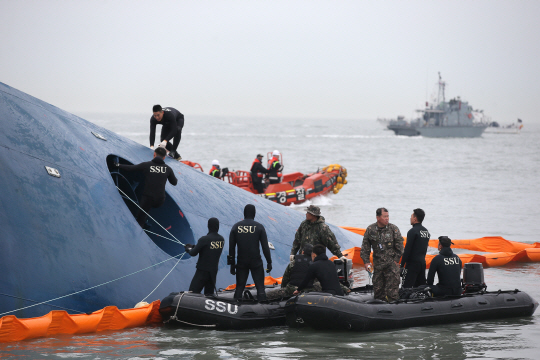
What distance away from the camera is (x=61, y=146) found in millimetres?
8375

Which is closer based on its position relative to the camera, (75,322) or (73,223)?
(75,322)

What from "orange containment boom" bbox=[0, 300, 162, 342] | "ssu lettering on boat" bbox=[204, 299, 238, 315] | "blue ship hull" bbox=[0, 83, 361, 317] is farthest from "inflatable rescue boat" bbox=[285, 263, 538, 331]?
"blue ship hull" bbox=[0, 83, 361, 317]

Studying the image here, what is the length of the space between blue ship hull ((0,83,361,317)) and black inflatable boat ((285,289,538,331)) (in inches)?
77.0

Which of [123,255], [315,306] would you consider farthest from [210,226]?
[315,306]

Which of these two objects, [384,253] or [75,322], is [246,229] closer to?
[384,253]

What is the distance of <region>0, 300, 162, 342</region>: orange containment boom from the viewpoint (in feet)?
21.8

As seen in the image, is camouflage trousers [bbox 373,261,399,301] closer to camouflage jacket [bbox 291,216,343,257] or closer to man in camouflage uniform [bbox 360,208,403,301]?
man in camouflage uniform [bbox 360,208,403,301]

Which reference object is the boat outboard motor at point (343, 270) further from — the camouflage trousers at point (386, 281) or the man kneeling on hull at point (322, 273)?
the man kneeling on hull at point (322, 273)

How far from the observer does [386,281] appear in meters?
8.39

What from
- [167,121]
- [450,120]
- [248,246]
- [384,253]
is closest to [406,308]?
[384,253]

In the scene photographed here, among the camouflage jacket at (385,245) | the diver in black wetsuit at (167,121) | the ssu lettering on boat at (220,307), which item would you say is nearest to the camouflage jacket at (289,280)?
the camouflage jacket at (385,245)

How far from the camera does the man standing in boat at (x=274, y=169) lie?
2261cm

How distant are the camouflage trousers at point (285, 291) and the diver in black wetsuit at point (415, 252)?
146 centimetres

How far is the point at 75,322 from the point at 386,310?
3.99 meters
